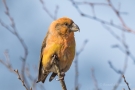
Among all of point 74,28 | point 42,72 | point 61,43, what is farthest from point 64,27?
point 42,72

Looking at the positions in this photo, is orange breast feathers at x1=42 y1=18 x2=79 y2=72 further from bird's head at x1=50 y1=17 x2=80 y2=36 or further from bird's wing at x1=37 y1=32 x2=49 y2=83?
bird's wing at x1=37 y1=32 x2=49 y2=83

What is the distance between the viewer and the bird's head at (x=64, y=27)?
16.7 feet

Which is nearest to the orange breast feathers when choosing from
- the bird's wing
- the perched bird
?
the perched bird

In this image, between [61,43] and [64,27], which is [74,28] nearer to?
[64,27]

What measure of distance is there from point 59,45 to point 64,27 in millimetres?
420

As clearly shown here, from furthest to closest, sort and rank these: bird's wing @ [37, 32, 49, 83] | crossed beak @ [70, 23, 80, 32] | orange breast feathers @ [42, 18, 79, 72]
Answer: bird's wing @ [37, 32, 49, 83]
crossed beak @ [70, 23, 80, 32]
orange breast feathers @ [42, 18, 79, 72]

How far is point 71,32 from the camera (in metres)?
5.12

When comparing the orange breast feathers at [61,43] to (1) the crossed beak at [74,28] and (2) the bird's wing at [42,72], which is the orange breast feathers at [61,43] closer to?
(1) the crossed beak at [74,28]

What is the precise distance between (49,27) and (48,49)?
60 centimetres

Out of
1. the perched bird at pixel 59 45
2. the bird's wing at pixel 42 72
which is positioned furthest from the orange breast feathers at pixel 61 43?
the bird's wing at pixel 42 72

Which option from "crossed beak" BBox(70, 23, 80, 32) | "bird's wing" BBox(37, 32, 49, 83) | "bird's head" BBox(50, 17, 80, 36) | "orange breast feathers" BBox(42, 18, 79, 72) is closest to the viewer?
"orange breast feathers" BBox(42, 18, 79, 72)

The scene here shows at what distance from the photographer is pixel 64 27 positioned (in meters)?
5.13

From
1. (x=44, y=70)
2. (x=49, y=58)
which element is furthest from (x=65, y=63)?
(x=44, y=70)

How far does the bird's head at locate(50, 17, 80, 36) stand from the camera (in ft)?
16.7
